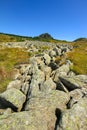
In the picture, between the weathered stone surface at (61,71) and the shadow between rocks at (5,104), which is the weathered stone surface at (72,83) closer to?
the weathered stone surface at (61,71)

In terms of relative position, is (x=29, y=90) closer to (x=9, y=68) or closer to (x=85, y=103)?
(x=85, y=103)

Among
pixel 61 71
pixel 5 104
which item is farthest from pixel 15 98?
pixel 61 71

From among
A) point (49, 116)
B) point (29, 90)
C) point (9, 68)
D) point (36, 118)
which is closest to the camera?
point (36, 118)

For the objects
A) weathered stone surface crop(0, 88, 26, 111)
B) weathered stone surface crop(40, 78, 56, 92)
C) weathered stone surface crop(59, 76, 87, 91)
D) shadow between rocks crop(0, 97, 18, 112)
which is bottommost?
shadow between rocks crop(0, 97, 18, 112)

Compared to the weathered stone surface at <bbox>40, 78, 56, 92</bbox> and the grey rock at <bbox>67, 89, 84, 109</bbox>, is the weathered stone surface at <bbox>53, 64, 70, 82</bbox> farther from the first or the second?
the grey rock at <bbox>67, 89, 84, 109</bbox>

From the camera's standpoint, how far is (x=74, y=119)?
17.9m

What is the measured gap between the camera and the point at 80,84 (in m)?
27.2

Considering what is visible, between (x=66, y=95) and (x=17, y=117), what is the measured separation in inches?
299

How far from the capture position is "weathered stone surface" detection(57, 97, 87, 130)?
683 inches

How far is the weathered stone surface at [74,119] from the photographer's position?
17359mm

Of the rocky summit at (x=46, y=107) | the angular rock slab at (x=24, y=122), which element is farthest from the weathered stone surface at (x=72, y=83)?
the angular rock slab at (x=24, y=122)

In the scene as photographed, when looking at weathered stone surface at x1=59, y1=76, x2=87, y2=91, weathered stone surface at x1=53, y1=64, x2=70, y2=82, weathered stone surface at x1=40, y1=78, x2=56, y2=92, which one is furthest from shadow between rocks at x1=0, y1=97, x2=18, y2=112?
weathered stone surface at x1=53, y1=64, x2=70, y2=82

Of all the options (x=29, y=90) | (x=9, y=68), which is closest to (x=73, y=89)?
(x=29, y=90)

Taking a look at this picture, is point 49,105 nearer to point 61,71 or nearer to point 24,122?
point 24,122
